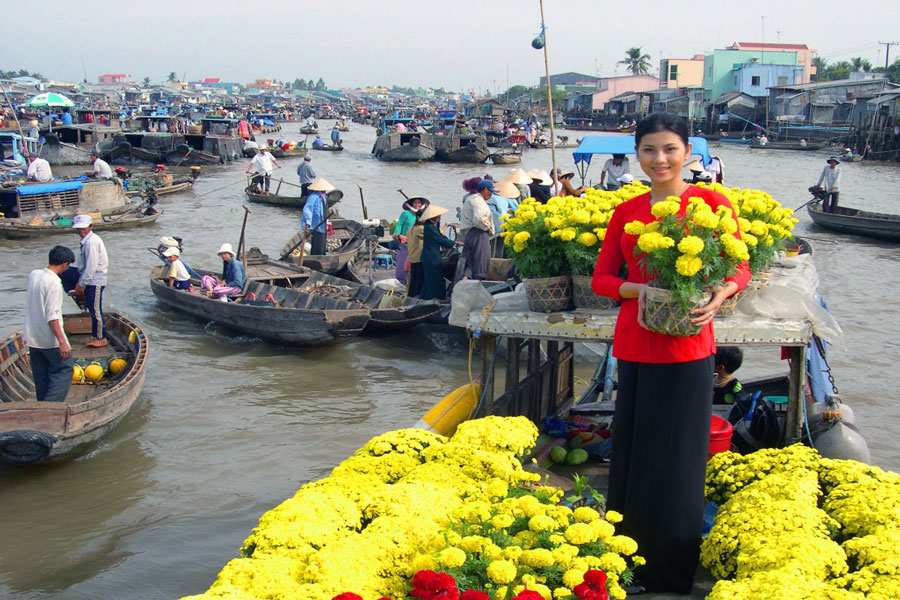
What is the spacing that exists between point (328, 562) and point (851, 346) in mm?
11092

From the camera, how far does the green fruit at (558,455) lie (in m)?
4.75

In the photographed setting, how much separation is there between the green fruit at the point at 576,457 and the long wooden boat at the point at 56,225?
17.7 metres

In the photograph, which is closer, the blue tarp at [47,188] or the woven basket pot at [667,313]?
the woven basket pot at [667,313]

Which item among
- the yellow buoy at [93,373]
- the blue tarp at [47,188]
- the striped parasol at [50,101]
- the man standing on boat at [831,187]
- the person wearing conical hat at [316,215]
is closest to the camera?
the yellow buoy at [93,373]

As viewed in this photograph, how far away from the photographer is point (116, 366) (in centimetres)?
894

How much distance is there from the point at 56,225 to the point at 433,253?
1301 cm

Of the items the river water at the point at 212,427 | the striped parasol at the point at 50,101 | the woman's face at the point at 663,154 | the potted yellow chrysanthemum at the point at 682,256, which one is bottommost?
the river water at the point at 212,427

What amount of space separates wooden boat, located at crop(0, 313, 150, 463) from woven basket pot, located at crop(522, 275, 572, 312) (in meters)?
4.90

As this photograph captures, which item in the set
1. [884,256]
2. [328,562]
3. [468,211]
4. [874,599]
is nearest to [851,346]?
[468,211]

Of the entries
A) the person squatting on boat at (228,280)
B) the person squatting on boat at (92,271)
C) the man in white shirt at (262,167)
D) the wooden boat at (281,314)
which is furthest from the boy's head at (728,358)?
the man in white shirt at (262,167)

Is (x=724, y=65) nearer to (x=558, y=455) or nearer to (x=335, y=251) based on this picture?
(x=335, y=251)

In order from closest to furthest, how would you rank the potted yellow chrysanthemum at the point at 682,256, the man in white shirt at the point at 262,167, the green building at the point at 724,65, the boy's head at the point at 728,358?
1. the potted yellow chrysanthemum at the point at 682,256
2. the boy's head at the point at 728,358
3. the man in white shirt at the point at 262,167
4. the green building at the point at 724,65

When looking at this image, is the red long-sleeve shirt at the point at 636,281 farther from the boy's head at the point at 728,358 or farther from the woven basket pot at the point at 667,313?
the boy's head at the point at 728,358

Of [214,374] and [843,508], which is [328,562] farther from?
[214,374]
